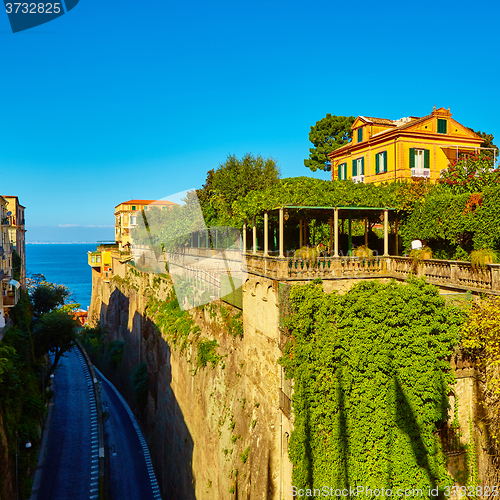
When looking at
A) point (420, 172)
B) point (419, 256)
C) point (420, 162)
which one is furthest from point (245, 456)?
point (420, 162)

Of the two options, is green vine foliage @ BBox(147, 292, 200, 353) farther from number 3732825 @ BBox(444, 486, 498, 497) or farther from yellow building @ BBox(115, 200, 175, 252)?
yellow building @ BBox(115, 200, 175, 252)

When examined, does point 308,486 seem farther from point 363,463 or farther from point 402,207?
point 402,207

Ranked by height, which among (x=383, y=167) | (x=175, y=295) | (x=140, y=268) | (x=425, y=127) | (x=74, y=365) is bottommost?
(x=74, y=365)

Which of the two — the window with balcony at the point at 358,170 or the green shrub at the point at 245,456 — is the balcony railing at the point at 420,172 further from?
the green shrub at the point at 245,456

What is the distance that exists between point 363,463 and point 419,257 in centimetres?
678

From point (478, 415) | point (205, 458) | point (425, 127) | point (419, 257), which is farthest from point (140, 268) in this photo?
point (478, 415)

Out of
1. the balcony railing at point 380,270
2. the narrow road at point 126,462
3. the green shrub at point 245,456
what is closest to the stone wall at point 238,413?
the green shrub at point 245,456

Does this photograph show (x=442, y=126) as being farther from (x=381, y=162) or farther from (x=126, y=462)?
(x=126, y=462)

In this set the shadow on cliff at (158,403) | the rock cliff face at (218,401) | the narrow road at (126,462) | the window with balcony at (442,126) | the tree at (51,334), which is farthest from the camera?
the tree at (51,334)

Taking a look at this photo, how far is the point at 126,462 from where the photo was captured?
2748cm

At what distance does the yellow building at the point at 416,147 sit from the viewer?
22000 millimetres

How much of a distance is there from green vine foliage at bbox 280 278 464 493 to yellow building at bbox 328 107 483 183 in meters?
13.2

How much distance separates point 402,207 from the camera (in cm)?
1620

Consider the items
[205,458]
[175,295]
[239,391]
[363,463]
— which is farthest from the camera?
[175,295]
